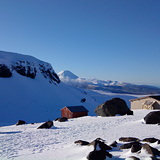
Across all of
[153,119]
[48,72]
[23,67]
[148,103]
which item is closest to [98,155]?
[153,119]

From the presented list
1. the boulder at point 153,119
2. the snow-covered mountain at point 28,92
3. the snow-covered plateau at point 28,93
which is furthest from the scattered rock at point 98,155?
the snow-covered mountain at point 28,92

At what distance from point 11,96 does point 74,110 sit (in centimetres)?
2864

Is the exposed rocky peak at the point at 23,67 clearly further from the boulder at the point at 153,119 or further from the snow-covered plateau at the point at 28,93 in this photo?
the boulder at the point at 153,119

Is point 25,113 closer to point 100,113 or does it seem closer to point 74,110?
point 74,110

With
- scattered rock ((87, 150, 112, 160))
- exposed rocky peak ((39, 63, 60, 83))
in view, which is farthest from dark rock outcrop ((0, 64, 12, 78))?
scattered rock ((87, 150, 112, 160))

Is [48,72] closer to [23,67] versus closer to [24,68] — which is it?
[24,68]

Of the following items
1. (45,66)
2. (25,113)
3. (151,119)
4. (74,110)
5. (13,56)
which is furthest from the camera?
(45,66)

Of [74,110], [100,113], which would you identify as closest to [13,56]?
[74,110]

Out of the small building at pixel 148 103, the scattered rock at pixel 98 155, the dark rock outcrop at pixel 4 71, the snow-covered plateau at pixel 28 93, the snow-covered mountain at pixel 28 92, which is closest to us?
the scattered rock at pixel 98 155

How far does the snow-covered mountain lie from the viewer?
50.2 m

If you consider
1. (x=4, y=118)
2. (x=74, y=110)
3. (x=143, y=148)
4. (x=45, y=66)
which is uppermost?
(x=45, y=66)

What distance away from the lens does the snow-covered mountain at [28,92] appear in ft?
165

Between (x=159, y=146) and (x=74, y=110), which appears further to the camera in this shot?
(x=74, y=110)

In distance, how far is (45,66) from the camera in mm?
92125
